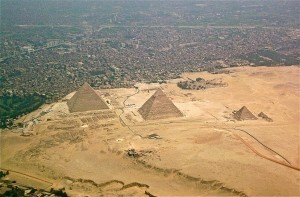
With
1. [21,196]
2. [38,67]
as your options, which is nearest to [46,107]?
[21,196]

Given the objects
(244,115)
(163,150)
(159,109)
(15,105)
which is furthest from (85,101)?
(244,115)

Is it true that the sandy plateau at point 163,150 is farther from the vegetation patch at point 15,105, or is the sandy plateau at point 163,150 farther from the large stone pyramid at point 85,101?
the vegetation patch at point 15,105

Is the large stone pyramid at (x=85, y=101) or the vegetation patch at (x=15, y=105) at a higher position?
the large stone pyramid at (x=85, y=101)

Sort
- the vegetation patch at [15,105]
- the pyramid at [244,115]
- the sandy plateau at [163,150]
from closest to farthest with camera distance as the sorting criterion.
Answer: the sandy plateau at [163,150], the pyramid at [244,115], the vegetation patch at [15,105]

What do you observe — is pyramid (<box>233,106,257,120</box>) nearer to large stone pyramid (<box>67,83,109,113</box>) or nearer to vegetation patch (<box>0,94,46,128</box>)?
large stone pyramid (<box>67,83,109,113</box>)

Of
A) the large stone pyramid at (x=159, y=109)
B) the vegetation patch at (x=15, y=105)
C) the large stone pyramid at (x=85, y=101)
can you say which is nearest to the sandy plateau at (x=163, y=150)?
the large stone pyramid at (x=85, y=101)

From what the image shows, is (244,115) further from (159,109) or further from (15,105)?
(15,105)

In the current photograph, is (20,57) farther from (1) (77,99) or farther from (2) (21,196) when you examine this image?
(2) (21,196)
